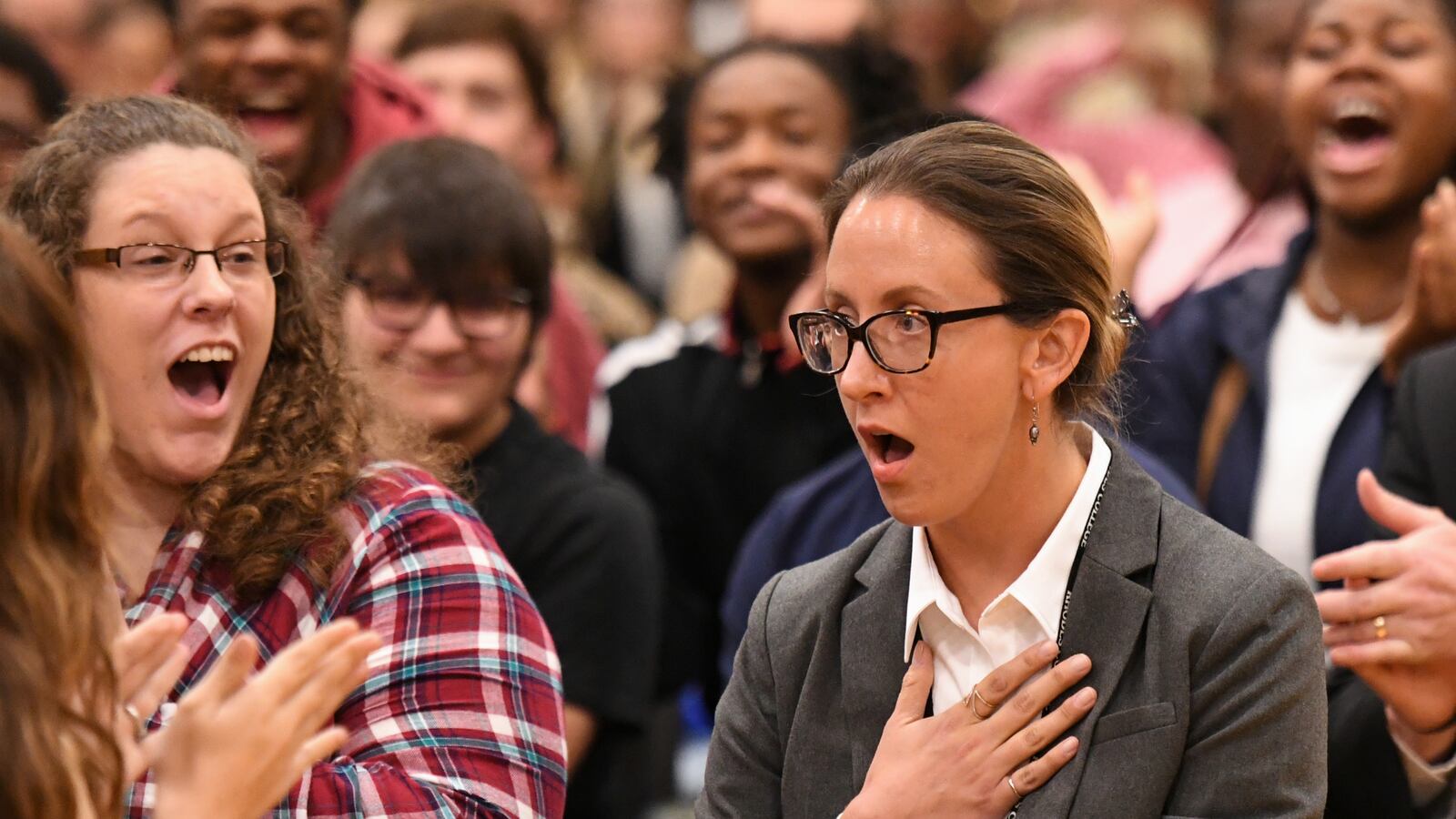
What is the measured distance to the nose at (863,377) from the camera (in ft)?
7.18

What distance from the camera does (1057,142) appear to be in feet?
17.3

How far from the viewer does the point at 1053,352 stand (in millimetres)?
2242

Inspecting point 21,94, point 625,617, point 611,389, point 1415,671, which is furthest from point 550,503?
point 21,94

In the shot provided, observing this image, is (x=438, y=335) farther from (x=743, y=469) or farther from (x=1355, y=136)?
(x=1355, y=136)

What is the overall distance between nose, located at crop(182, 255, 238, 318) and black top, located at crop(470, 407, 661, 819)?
935mm

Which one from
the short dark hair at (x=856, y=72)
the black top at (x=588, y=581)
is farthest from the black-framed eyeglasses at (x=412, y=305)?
the short dark hair at (x=856, y=72)

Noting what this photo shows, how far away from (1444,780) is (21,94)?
330 centimetres

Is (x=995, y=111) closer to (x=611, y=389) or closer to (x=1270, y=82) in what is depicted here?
(x=1270, y=82)

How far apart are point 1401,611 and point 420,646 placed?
1279 millimetres

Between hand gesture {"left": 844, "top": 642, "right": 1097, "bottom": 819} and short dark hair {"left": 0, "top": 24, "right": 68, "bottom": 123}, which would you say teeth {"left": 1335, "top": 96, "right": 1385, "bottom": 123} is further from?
short dark hair {"left": 0, "top": 24, "right": 68, "bottom": 123}

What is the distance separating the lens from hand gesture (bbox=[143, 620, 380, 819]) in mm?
1870

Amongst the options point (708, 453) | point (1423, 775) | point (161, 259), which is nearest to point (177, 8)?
point (708, 453)

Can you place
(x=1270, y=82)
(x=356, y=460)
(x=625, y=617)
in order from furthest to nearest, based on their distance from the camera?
(x=1270, y=82) → (x=625, y=617) → (x=356, y=460)

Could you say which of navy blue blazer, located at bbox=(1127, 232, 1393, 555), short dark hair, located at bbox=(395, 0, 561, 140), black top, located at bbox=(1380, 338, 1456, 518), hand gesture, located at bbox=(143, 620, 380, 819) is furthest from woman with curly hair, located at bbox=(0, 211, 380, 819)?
short dark hair, located at bbox=(395, 0, 561, 140)
